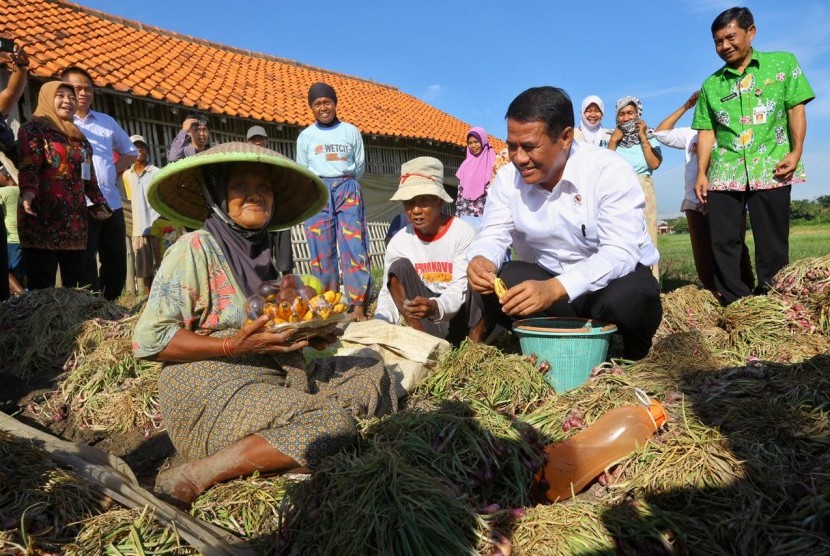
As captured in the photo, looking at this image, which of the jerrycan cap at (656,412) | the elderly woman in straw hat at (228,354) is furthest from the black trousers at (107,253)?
the jerrycan cap at (656,412)

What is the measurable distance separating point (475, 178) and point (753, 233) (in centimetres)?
340

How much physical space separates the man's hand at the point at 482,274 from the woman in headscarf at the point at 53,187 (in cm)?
366

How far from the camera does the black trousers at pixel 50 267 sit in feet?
16.7

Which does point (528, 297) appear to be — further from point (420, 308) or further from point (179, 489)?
point (179, 489)

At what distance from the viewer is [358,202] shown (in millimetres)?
6086

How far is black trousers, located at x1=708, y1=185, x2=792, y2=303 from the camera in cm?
439

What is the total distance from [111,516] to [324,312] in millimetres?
1006

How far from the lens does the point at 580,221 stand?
10.8 ft

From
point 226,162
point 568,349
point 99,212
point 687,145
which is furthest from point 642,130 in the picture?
point 99,212

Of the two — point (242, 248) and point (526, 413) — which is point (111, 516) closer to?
point (242, 248)

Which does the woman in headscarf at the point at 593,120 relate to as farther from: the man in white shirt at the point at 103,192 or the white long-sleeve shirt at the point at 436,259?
the man in white shirt at the point at 103,192

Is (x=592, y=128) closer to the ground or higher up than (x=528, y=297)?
higher up

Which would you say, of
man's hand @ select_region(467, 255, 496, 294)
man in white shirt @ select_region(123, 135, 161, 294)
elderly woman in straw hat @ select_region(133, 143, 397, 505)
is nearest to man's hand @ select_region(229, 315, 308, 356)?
elderly woman in straw hat @ select_region(133, 143, 397, 505)

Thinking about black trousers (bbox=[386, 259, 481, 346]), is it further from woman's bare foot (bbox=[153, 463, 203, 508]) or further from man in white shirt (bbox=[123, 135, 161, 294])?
man in white shirt (bbox=[123, 135, 161, 294])
